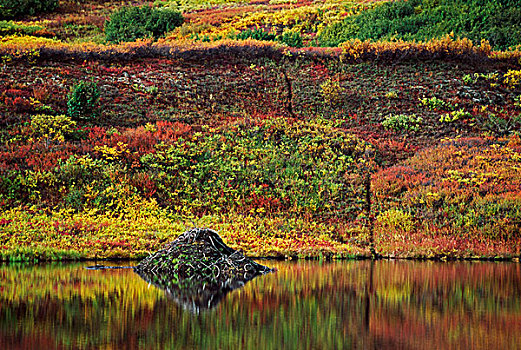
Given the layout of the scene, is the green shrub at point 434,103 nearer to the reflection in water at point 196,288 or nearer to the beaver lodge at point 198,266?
the beaver lodge at point 198,266

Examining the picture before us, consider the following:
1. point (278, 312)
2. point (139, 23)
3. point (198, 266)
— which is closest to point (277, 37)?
point (139, 23)

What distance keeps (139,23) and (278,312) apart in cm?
4826

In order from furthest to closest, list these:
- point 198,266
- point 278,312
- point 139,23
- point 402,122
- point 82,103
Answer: point 139,23 → point 402,122 → point 82,103 → point 198,266 → point 278,312

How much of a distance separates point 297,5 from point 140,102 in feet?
125

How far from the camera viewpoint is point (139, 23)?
5362 cm

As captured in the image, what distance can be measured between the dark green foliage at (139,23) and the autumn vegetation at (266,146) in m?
9.05

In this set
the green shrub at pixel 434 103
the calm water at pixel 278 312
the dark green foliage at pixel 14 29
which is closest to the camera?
the calm water at pixel 278 312

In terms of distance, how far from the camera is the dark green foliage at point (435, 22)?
45.2 m

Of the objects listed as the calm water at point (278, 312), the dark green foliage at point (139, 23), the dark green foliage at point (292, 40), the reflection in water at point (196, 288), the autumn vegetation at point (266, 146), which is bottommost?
the reflection in water at point (196, 288)

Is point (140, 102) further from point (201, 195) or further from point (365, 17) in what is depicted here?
point (365, 17)

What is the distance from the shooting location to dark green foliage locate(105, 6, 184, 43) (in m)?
51.7

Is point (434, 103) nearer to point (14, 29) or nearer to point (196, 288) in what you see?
point (196, 288)

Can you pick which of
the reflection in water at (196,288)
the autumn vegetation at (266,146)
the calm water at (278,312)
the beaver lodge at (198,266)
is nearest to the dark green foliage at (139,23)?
the autumn vegetation at (266,146)

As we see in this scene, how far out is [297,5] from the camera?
65.2 m
